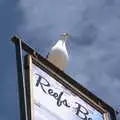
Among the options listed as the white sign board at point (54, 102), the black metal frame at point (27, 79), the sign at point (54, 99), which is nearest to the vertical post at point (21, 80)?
the black metal frame at point (27, 79)

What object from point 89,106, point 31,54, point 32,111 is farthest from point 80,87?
point 32,111

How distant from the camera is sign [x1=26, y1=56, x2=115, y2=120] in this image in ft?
63.7

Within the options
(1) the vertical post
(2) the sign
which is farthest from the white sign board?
(1) the vertical post

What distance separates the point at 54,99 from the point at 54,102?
80 millimetres

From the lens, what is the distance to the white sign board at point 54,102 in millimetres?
19500

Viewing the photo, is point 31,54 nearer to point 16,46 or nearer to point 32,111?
point 16,46

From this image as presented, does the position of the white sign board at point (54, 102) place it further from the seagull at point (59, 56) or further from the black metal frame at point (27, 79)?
the seagull at point (59, 56)

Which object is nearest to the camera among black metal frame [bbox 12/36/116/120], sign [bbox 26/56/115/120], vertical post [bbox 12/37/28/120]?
vertical post [bbox 12/37/28/120]

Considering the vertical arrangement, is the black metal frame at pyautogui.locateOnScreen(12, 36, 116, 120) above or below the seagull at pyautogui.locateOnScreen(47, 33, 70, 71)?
below

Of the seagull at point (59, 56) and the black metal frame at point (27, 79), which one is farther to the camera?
the seagull at point (59, 56)

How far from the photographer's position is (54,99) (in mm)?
20281

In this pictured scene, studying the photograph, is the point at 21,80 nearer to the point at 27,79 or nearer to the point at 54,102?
the point at 27,79

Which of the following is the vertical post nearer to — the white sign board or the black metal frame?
the black metal frame

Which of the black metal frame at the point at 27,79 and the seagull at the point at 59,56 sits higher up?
the seagull at the point at 59,56
